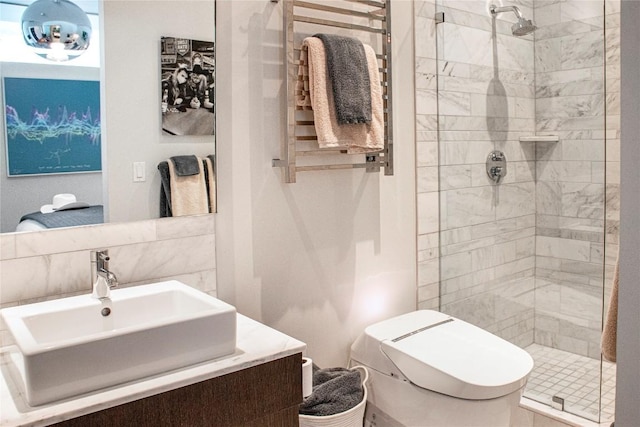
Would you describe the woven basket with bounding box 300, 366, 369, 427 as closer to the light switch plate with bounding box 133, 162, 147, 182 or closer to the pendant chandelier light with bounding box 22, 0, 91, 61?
the light switch plate with bounding box 133, 162, 147, 182

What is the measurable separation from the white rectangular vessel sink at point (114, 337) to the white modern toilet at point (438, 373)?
0.84 meters

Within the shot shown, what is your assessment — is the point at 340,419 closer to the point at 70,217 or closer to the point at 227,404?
the point at 227,404

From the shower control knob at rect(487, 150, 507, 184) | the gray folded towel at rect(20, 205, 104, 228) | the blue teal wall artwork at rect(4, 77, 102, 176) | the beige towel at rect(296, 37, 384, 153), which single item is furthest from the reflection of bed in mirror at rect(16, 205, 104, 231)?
the shower control knob at rect(487, 150, 507, 184)

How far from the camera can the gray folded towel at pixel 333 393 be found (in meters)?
1.97

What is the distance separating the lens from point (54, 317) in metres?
1.52

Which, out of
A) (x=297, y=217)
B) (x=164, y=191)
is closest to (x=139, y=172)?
(x=164, y=191)

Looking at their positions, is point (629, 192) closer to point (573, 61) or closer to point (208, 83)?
point (208, 83)

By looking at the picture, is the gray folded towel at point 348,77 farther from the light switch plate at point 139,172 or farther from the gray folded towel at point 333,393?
the gray folded towel at point 333,393

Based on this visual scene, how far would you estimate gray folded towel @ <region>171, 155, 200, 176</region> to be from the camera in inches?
73.5

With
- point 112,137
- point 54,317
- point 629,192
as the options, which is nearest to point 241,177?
point 112,137

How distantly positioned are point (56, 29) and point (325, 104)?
0.90 m

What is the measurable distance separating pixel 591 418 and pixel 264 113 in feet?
5.52

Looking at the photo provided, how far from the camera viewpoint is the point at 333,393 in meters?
2.01

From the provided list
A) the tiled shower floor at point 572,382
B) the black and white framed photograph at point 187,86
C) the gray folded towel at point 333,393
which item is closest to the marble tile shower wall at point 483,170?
the tiled shower floor at point 572,382
